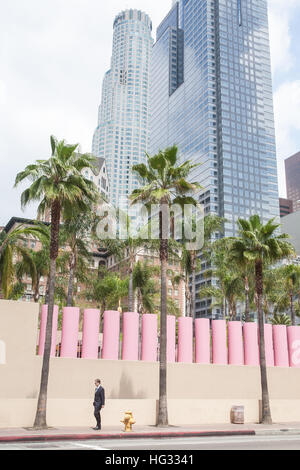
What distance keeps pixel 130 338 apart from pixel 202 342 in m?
4.31

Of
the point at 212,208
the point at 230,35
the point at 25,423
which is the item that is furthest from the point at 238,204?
the point at 25,423

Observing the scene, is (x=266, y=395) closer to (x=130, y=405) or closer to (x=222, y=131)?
(x=130, y=405)

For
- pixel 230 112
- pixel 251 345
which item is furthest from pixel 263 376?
pixel 230 112

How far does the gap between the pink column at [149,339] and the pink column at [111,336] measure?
151 centimetres

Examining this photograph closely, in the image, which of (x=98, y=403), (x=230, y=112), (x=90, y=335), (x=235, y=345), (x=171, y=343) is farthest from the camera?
(x=230, y=112)

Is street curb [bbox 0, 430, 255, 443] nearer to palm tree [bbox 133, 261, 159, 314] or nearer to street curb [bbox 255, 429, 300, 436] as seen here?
street curb [bbox 255, 429, 300, 436]

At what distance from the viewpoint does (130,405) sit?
808 inches

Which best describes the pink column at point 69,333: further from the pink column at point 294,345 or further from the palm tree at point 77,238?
the palm tree at point 77,238

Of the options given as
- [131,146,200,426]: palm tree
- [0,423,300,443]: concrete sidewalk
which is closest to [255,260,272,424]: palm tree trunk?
[0,423,300,443]: concrete sidewalk

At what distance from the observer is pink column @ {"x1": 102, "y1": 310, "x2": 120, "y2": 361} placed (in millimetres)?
23062

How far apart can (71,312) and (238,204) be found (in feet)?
458

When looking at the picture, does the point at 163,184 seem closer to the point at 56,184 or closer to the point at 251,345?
the point at 56,184

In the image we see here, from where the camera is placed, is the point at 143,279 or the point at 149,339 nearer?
the point at 149,339

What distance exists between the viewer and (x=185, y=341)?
24875 mm
